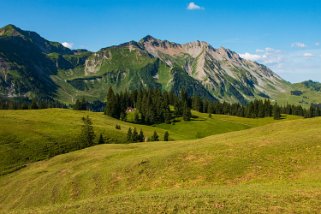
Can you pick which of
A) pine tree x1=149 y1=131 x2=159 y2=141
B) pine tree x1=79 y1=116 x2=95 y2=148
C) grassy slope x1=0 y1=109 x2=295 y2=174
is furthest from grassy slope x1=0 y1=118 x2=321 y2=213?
pine tree x1=149 y1=131 x2=159 y2=141

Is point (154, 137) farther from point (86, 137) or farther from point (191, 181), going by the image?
point (191, 181)

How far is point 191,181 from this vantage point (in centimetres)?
4319

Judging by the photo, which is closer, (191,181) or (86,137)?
(191,181)

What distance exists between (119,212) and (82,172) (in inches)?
1292

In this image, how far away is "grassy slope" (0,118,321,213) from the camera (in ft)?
88.6

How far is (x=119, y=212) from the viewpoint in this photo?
1008 inches

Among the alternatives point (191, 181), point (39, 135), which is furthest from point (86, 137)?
point (191, 181)

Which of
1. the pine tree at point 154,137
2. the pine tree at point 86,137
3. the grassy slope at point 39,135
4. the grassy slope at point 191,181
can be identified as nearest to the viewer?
the grassy slope at point 191,181

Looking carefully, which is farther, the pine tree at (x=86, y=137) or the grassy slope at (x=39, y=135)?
the pine tree at (x=86, y=137)

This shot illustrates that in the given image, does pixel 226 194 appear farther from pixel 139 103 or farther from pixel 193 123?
pixel 139 103

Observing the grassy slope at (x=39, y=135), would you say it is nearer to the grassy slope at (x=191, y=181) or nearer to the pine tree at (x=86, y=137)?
the pine tree at (x=86, y=137)

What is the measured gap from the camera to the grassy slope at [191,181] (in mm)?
27000

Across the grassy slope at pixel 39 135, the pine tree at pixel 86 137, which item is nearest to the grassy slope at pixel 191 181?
the grassy slope at pixel 39 135

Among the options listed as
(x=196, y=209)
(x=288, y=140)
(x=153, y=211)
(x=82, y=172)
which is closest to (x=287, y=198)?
(x=196, y=209)
